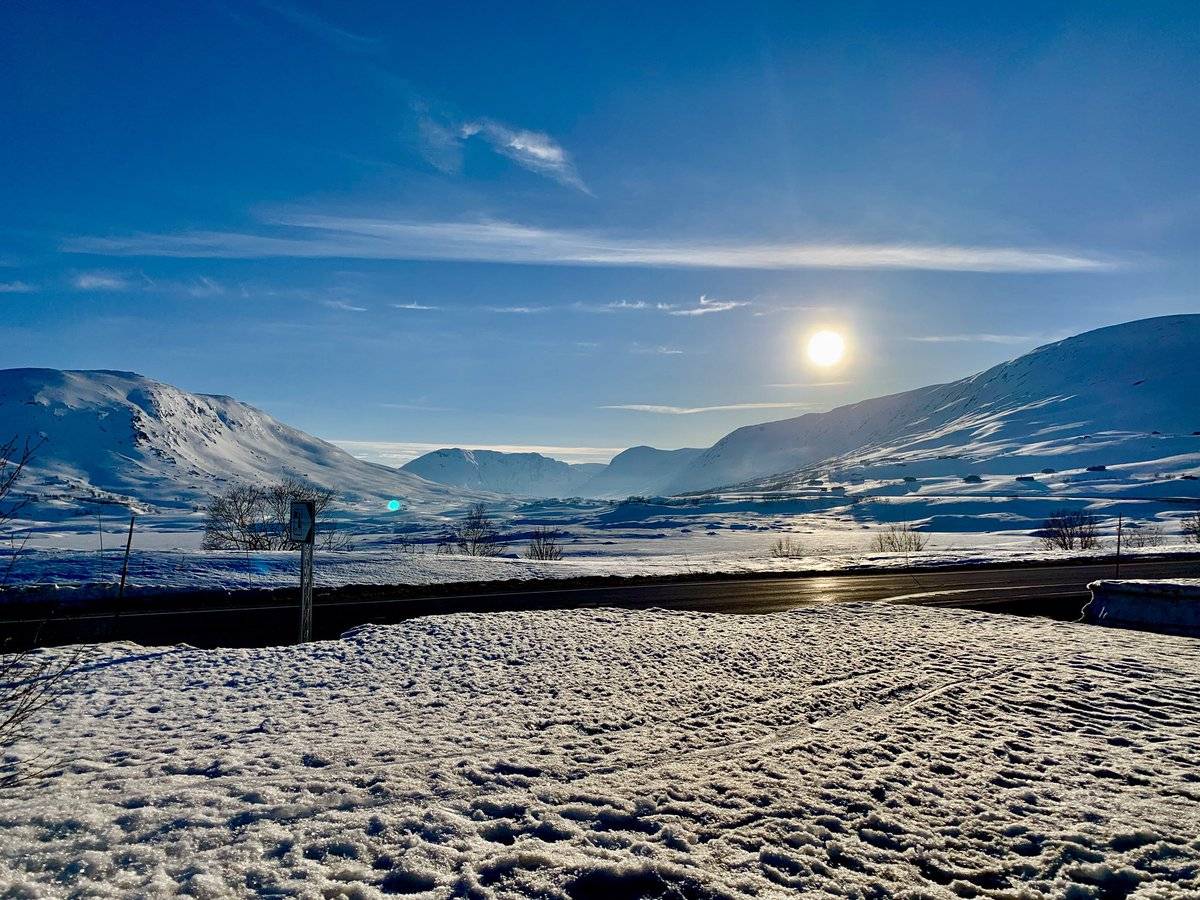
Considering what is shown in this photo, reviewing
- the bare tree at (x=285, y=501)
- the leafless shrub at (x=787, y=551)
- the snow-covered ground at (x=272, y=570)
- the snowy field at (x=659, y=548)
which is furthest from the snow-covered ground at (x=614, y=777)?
the leafless shrub at (x=787, y=551)

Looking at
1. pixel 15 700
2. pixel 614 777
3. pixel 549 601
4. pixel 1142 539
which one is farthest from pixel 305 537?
pixel 1142 539

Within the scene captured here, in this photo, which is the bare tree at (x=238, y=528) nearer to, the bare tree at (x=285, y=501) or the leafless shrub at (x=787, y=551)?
Result: the bare tree at (x=285, y=501)

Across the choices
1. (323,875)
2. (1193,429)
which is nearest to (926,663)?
(323,875)

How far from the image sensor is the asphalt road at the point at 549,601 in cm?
1388

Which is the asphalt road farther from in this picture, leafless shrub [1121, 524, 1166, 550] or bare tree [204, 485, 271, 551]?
bare tree [204, 485, 271, 551]

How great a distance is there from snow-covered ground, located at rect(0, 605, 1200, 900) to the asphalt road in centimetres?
302

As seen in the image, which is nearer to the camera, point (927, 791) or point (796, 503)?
point (927, 791)

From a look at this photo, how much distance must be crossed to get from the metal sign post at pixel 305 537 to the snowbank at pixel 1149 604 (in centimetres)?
1629

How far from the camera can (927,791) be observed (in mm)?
6062

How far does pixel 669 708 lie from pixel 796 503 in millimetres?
130590

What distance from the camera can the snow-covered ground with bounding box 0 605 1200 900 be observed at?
15.1 feet

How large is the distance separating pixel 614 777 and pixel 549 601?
1232 centimetres

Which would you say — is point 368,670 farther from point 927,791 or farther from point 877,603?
point 877,603

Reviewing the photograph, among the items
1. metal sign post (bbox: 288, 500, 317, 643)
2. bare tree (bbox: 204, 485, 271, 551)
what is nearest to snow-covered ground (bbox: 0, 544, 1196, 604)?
metal sign post (bbox: 288, 500, 317, 643)
